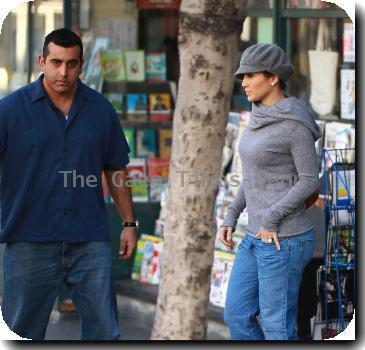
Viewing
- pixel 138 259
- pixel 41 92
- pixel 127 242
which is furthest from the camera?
pixel 138 259

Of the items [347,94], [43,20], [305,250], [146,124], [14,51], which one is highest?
[43,20]

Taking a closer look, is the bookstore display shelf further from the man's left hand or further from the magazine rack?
the man's left hand

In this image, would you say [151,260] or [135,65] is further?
[135,65]

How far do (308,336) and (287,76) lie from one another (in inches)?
73.5

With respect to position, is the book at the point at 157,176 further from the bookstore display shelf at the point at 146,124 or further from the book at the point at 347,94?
the book at the point at 347,94

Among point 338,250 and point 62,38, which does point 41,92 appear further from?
point 338,250

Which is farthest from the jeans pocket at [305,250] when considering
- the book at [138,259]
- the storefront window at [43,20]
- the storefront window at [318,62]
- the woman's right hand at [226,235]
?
the storefront window at [43,20]

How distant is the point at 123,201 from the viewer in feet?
20.2

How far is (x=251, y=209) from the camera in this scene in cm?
602

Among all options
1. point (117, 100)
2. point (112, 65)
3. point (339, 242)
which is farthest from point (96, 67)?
point (339, 242)

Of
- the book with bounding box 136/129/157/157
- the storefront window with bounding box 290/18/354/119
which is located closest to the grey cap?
the storefront window with bounding box 290/18/354/119

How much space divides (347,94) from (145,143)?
188 cm

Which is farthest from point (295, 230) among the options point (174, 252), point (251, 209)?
point (174, 252)

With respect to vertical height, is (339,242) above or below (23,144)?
below
